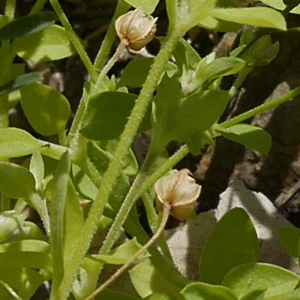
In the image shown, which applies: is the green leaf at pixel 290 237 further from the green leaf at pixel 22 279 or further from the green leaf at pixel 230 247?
the green leaf at pixel 22 279

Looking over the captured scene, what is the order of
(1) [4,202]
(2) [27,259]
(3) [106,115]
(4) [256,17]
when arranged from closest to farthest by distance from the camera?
(4) [256,17] < (2) [27,259] < (3) [106,115] < (1) [4,202]

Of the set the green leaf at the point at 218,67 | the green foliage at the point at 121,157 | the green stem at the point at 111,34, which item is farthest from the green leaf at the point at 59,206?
the green stem at the point at 111,34

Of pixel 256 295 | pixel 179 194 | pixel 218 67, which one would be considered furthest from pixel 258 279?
pixel 218 67

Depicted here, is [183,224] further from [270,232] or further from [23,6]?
[23,6]

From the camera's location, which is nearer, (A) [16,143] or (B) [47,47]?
(A) [16,143]

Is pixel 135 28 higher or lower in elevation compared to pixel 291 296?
higher

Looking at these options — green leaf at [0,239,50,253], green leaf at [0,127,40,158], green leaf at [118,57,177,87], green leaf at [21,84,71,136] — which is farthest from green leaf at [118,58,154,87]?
green leaf at [0,239,50,253]

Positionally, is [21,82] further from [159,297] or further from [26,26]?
[159,297]
